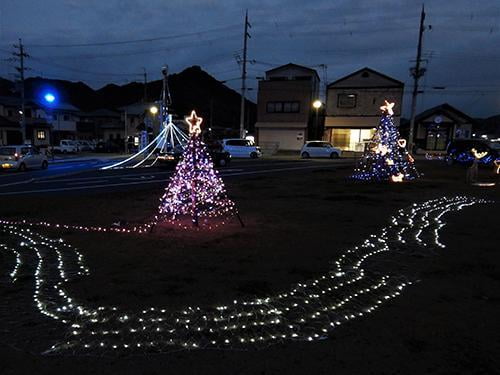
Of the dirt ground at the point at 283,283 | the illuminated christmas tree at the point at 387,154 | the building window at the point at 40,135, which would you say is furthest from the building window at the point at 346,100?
the building window at the point at 40,135

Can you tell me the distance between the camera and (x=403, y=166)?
55.6 ft

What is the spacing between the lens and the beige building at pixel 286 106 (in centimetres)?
4250

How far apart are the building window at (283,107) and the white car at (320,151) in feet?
28.2

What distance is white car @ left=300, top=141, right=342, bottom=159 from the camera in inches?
1383

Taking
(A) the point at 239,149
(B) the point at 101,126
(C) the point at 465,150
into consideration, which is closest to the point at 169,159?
(A) the point at 239,149

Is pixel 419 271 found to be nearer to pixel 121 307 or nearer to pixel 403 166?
pixel 121 307

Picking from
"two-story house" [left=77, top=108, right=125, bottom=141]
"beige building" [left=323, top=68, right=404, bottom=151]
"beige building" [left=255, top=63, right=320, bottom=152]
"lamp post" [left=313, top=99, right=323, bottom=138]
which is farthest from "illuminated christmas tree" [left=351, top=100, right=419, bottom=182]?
"two-story house" [left=77, top=108, right=125, bottom=141]

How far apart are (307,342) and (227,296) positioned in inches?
Answer: 51.5

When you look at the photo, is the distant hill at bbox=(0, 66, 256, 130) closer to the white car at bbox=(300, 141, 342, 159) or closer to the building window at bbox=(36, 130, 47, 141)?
the building window at bbox=(36, 130, 47, 141)

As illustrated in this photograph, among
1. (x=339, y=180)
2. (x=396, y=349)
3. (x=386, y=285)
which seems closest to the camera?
(x=396, y=349)

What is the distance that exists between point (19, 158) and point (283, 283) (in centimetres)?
2161

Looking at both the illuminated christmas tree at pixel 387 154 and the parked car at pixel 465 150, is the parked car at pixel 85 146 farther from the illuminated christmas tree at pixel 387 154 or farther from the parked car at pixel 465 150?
the parked car at pixel 465 150

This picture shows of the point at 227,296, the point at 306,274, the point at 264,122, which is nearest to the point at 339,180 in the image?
the point at 306,274

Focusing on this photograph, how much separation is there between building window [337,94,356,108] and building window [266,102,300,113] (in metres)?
4.82
